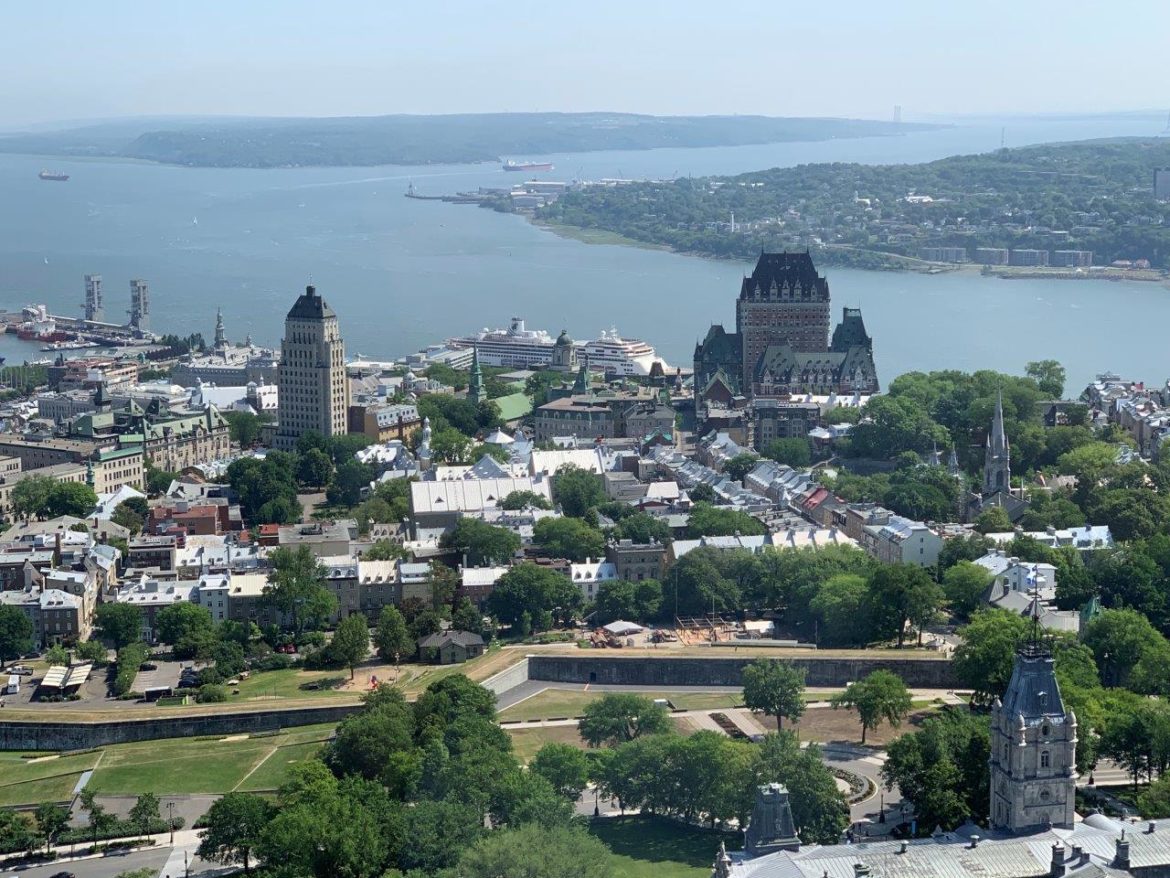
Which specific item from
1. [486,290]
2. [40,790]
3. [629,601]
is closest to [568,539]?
[629,601]

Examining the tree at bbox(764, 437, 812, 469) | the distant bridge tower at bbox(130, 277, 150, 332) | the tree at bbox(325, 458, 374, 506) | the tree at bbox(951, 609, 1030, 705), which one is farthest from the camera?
the distant bridge tower at bbox(130, 277, 150, 332)

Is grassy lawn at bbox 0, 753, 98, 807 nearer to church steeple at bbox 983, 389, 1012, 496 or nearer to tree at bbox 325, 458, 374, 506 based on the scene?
tree at bbox 325, 458, 374, 506

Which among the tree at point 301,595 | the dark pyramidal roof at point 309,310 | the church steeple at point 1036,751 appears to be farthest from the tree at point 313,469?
the church steeple at point 1036,751

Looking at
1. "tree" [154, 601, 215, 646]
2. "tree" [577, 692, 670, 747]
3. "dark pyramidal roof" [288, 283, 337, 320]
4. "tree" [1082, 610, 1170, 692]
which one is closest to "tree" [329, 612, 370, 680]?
"tree" [154, 601, 215, 646]

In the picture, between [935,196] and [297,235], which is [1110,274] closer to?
[935,196]

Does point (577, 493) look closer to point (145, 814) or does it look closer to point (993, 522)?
point (993, 522)
